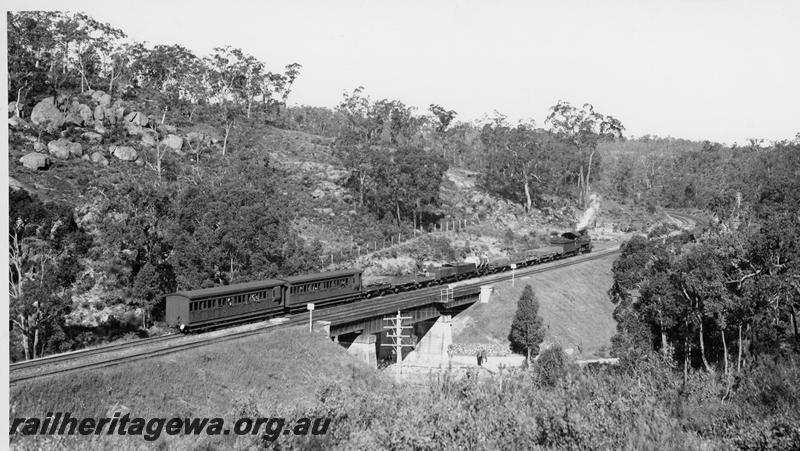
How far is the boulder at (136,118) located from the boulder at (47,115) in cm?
1088

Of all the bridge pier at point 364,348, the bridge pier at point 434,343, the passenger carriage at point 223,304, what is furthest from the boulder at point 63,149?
the bridge pier at point 364,348

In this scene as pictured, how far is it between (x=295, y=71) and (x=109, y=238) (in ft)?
301

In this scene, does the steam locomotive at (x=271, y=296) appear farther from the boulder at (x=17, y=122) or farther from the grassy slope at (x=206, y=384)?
the boulder at (x=17, y=122)

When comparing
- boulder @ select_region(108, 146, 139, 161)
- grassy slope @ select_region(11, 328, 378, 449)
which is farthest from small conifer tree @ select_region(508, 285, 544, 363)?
boulder @ select_region(108, 146, 139, 161)

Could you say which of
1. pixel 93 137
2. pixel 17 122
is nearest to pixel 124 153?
pixel 93 137

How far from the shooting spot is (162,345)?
38.0 meters

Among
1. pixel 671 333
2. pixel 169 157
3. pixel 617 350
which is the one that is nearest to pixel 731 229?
pixel 671 333

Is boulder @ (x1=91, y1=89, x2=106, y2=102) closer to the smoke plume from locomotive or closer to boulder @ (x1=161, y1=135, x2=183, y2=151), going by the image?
boulder @ (x1=161, y1=135, x2=183, y2=151)

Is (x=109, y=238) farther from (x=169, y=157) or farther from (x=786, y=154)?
(x=786, y=154)

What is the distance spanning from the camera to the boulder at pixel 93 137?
9244 cm

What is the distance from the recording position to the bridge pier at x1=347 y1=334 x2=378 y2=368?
48.0m

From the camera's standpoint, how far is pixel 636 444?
21500 mm

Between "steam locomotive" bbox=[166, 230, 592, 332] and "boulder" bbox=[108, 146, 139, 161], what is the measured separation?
47409mm

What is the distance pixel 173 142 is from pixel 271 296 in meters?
65.0
